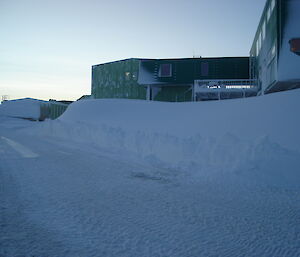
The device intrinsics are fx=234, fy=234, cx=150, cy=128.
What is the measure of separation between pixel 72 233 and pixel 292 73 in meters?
14.4

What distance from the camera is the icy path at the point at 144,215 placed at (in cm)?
243

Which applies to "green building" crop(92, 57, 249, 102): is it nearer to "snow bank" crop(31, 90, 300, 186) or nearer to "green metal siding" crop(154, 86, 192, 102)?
"green metal siding" crop(154, 86, 192, 102)

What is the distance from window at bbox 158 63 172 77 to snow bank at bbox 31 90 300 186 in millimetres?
10960

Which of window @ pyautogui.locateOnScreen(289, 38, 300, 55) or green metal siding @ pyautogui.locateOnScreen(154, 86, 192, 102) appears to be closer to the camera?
window @ pyautogui.locateOnScreen(289, 38, 300, 55)

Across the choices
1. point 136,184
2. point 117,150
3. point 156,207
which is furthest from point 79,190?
point 117,150

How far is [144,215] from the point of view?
3.20 m

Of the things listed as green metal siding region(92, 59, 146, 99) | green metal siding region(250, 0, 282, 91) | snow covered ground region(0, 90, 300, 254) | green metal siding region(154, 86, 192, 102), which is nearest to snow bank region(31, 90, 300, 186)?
snow covered ground region(0, 90, 300, 254)

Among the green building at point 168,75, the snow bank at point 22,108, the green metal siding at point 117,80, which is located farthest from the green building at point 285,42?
the snow bank at point 22,108

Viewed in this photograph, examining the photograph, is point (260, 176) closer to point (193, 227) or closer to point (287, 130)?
point (287, 130)

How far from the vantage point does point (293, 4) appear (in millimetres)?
13156

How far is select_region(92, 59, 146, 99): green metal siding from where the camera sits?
26.2 m

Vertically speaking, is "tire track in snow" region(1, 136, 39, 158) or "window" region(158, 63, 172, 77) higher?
"window" region(158, 63, 172, 77)

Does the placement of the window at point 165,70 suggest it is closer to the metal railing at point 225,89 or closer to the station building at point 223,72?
the station building at point 223,72

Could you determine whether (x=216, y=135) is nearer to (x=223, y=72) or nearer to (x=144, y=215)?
(x=144, y=215)
